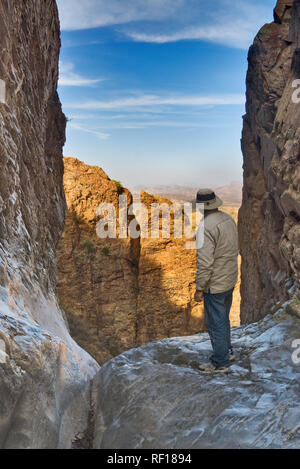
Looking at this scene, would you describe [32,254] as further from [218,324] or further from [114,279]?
[114,279]

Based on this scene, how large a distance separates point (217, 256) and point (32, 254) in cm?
283

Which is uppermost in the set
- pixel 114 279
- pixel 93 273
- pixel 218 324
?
pixel 218 324

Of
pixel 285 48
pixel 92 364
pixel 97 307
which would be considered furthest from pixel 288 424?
pixel 97 307

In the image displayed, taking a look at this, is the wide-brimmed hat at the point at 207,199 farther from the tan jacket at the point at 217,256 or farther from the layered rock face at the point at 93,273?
the layered rock face at the point at 93,273

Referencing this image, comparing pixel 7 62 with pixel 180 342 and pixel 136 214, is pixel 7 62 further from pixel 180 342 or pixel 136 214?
pixel 136 214

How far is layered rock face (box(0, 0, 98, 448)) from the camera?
10.6ft

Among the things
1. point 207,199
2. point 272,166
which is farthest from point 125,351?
point 272,166

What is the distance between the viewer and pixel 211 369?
4.43m

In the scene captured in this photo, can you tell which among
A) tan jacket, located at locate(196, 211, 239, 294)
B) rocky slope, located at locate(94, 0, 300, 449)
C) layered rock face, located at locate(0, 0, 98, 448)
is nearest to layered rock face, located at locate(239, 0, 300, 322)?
rocky slope, located at locate(94, 0, 300, 449)

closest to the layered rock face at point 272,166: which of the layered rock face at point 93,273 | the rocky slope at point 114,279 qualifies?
the rocky slope at point 114,279

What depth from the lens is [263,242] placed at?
10.5 meters

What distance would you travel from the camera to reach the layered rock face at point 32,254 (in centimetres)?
322

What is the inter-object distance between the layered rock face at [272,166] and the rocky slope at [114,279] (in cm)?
636

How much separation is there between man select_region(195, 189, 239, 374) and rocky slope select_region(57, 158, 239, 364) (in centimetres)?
1509
